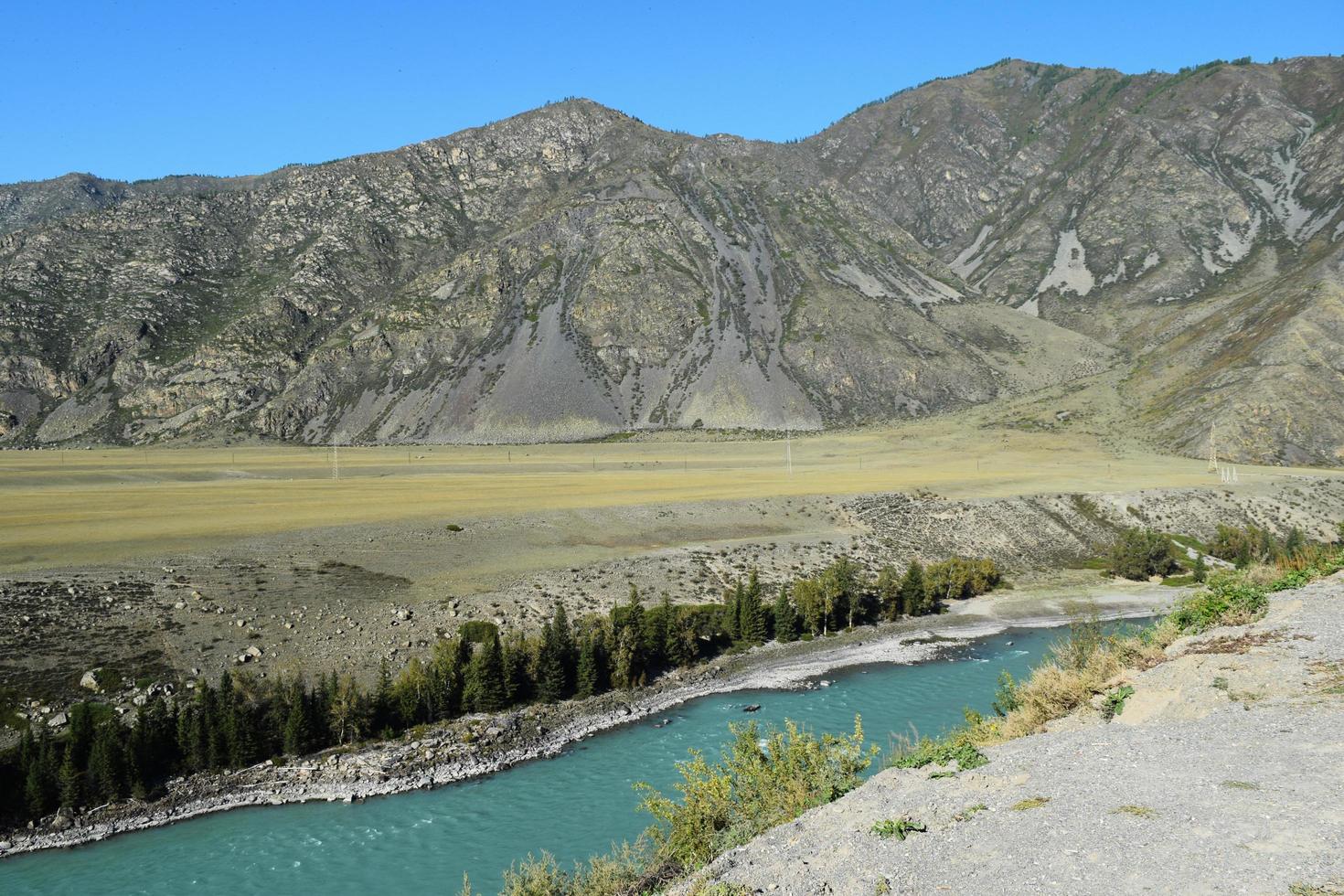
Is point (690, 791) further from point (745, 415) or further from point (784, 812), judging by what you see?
point (745, 415)

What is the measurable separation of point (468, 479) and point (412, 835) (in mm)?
74125

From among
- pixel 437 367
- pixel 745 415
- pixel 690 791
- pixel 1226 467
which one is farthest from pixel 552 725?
pixel 437 367

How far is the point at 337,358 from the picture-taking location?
194 metres

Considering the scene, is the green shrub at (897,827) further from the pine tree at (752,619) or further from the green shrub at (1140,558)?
the green shrub at (1140,558)

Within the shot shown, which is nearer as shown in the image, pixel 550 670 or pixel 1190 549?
pixel 550 670

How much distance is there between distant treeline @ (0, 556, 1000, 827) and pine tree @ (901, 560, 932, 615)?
687 cm

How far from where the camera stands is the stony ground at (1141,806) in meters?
10.5

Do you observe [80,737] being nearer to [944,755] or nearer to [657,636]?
[657,636]

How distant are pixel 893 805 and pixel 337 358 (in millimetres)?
199004

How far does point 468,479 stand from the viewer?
10219cm

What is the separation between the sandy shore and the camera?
32094 mm

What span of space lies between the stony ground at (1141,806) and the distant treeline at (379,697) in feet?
93.6

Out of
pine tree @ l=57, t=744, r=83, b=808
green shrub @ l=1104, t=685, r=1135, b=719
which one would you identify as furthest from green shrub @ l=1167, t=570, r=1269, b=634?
pine tree @ l=57, t=744, r=83, b=808

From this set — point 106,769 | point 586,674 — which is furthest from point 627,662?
point 106,769
